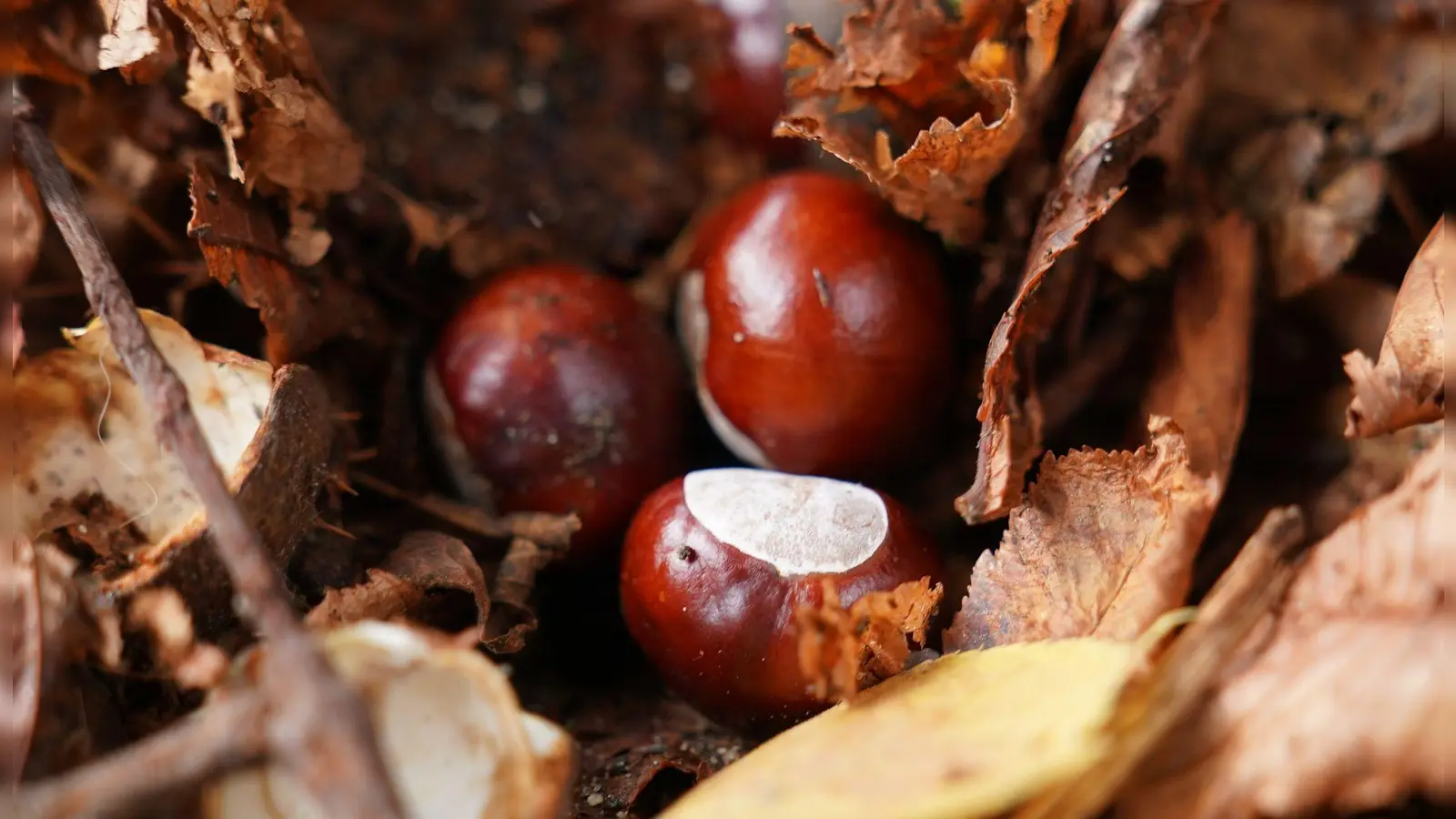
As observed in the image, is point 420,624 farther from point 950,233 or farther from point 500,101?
point 500,101

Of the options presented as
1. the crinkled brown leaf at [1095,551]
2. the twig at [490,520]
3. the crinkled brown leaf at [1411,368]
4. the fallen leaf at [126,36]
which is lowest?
the twig at [490,520]

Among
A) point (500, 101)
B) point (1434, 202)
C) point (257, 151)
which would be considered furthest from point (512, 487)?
point (1434, 202)

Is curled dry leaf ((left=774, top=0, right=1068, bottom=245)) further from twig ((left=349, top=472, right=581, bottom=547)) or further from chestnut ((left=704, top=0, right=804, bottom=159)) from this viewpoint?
twig ((left=349, top=472, right=581, bottom=547))

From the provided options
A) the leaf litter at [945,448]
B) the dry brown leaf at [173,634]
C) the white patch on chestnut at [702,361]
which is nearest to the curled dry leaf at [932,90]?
the leaf litter at [945,448]

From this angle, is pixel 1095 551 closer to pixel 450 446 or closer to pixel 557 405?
pixel 557 405

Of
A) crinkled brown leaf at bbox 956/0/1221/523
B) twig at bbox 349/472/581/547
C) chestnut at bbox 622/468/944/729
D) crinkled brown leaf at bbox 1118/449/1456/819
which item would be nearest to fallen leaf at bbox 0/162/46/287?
twig at bbox 349/472/581/547

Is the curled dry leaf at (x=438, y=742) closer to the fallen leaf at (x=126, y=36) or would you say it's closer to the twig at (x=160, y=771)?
the twig at (x=160, y=771)
